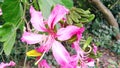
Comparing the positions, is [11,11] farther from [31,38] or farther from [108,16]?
[108,16]

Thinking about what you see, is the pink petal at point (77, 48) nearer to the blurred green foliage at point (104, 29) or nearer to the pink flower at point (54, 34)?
the pink flower at point (54, 34)

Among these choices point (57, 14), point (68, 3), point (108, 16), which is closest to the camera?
point (57, 14)

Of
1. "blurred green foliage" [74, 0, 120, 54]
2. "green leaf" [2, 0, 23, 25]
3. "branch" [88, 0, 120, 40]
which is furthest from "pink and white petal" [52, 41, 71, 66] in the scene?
"branch" [88, 0, 120, 40]

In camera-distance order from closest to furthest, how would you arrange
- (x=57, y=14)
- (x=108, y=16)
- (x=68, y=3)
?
(x=57, y=14) < (x=68, y=3) < (x=108, y=16)

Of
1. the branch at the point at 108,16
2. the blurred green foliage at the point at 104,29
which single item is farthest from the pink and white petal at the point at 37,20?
the branch at the point at 108,16

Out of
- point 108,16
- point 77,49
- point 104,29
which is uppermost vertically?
point 77,49

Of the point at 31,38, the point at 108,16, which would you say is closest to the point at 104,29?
the point at 108,16
